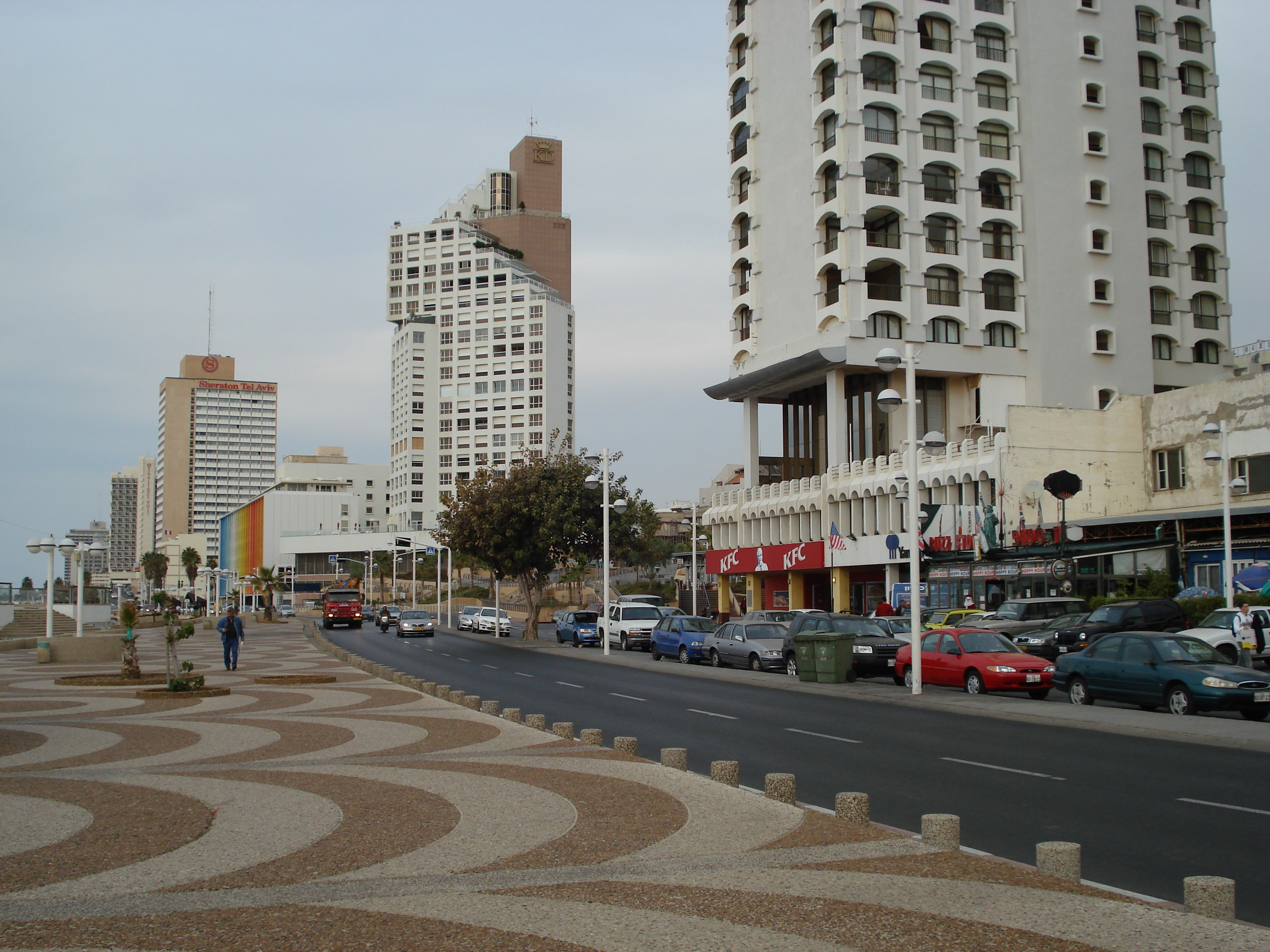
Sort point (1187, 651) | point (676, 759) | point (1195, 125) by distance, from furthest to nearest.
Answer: point (1195, 125) → point (1187, 651) → point (676, 759)

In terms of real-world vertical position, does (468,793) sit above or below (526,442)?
below

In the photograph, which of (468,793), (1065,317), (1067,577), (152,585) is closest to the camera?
(468,793)

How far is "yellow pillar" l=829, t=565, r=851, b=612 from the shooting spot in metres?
60.8

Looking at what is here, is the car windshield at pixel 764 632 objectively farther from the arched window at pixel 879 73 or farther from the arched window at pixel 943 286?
the arched window at pixel 879 73

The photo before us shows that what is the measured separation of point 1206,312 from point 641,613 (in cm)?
Result: 4530

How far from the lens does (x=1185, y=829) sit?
9578 mm

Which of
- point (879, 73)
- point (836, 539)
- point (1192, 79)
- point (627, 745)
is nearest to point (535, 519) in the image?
point (836, 539)

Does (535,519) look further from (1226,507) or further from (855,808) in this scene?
(855,808)

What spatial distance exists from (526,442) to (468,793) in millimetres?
141522

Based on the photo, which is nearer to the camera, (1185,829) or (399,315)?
(1185,829)

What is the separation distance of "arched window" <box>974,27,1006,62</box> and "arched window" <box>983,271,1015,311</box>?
1238 cm

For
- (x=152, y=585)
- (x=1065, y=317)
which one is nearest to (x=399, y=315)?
(x=152, y=585)

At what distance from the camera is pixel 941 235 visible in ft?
211

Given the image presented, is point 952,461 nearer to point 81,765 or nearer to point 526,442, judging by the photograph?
point 81,765
